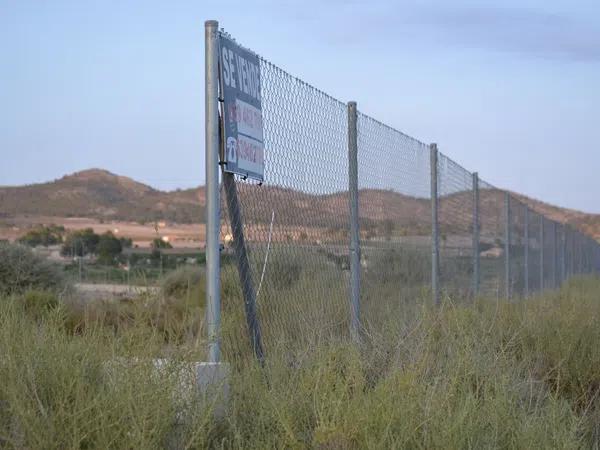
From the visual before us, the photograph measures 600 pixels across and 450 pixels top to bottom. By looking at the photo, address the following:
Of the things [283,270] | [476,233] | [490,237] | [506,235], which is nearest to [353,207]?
[283,270]

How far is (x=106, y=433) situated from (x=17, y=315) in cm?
135

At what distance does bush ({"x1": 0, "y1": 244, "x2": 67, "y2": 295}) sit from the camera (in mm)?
16219

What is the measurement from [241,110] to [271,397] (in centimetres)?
198

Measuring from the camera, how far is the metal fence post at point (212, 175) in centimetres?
538

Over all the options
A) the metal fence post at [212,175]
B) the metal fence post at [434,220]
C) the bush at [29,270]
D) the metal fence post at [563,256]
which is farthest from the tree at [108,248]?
the metal fence post at [212,175]

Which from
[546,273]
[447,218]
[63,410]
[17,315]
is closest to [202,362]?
[17,315]

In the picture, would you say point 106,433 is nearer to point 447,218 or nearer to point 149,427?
point 149,427

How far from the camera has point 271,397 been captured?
4.41m

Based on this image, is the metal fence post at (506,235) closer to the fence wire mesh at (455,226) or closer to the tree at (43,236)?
the fence wire mesh at (455,226)

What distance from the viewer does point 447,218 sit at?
39.7 ft

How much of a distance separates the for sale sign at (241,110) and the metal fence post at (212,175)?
88 mm

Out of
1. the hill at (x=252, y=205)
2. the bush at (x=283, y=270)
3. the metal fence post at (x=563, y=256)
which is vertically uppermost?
the hill at (x=252, y=205)

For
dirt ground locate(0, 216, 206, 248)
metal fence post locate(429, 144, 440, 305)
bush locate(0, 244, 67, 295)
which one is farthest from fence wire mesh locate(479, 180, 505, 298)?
dirt ground locate(0, 216, 206, 248)

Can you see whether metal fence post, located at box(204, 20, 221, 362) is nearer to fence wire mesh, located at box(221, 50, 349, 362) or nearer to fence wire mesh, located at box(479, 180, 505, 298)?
fence wire mesh, located at box(221, 50, 349, 362)
